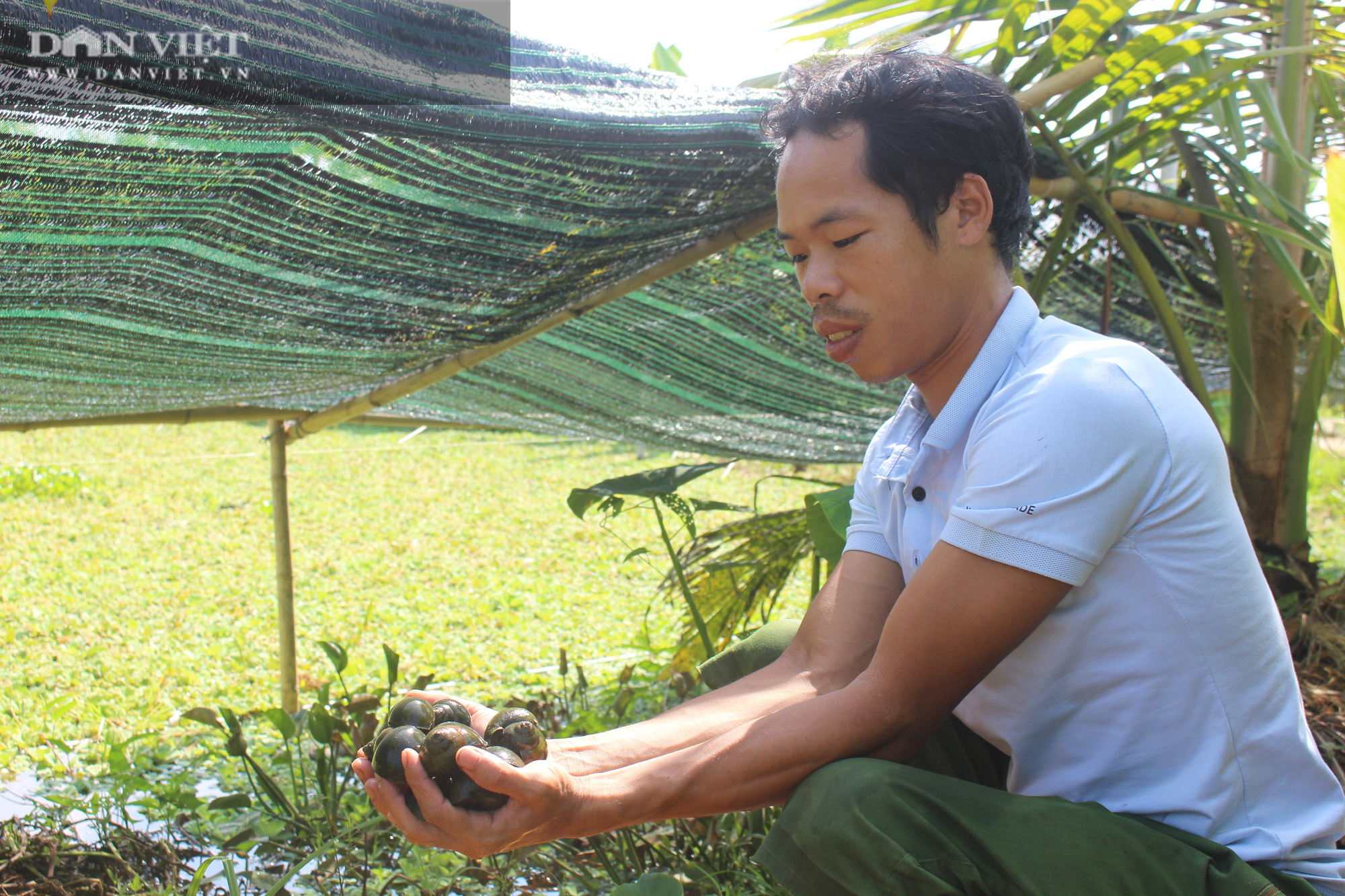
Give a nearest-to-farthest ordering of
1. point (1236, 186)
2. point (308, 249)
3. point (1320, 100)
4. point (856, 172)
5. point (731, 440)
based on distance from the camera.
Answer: point (856, 172)
point (308, 249)
point (1236, 186)
point (1320, 100)
point (731, 440)

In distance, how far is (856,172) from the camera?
1183mm

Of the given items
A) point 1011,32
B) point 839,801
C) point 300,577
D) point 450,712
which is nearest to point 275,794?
point 450,712

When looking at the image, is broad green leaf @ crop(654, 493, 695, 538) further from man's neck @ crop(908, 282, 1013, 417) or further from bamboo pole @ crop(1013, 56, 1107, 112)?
bamboo pole @ crop(1013, 56, 1107, 112)

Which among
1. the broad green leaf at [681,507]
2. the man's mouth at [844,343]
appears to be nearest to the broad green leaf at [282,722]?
the broad green leaf at [681,507]

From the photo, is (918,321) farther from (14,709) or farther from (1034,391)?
(14,709)

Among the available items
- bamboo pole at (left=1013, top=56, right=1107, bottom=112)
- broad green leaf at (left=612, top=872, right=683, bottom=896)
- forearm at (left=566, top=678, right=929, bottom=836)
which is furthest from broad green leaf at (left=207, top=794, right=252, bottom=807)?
bamboo pole at (left=1013, top=56, right=1107, bottom=112)

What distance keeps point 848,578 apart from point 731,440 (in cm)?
158

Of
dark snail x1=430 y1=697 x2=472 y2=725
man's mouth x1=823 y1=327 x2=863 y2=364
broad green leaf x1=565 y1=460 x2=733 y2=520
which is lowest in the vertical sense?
dark snail x1=430 y1=697 x2=472 y2=725

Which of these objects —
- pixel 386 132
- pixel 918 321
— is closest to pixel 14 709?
pixel 386 132

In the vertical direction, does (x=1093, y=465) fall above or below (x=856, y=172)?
below

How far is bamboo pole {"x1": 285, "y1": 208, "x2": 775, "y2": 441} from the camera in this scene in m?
2.11

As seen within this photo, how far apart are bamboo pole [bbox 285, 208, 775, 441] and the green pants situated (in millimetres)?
1276

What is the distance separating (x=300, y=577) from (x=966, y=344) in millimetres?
4306

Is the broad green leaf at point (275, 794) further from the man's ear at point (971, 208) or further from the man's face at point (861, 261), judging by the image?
the man's ear at point (971, 208)
